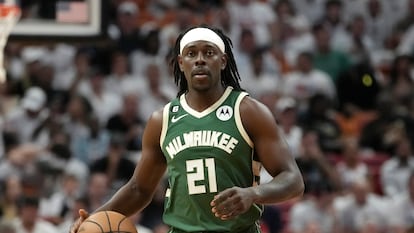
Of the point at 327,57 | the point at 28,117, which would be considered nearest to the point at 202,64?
the point at 28,117

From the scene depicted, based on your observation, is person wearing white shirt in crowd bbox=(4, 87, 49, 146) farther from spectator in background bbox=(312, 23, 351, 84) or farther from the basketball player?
the basketball player

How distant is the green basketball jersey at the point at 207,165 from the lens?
18.9 ft

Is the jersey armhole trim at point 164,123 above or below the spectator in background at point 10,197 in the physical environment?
above

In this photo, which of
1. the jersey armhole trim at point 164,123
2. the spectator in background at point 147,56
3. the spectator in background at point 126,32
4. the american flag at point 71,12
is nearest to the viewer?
the jersey armhole trim at point 164,123

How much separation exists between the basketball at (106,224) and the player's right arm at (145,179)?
0.23m

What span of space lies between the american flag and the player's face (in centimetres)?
515

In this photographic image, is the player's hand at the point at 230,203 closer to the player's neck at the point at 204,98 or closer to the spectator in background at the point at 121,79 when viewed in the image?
the player's neck at the point at 204,98

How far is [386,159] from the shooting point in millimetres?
14070

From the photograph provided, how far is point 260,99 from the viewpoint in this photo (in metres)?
13.9

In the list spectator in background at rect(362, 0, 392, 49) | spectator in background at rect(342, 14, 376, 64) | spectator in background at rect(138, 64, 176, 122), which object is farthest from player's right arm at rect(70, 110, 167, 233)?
spectator in background at rect(362, 0, 392, 49)

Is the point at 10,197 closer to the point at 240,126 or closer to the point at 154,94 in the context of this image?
the point at 154,94

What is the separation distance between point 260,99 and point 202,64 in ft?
26.5

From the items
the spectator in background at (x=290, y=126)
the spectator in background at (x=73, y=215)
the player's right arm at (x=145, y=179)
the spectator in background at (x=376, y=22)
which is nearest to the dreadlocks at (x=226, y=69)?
the player's right arm at (x=145, y=179)

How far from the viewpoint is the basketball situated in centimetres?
581
